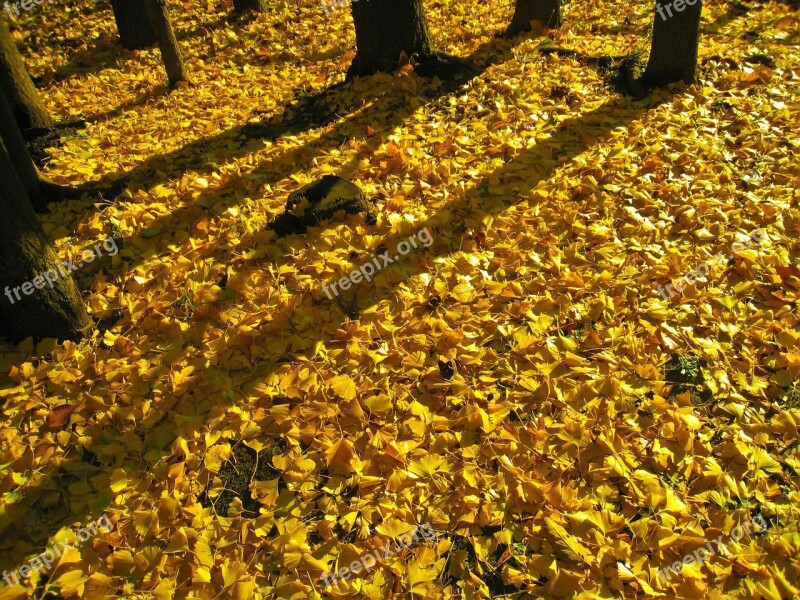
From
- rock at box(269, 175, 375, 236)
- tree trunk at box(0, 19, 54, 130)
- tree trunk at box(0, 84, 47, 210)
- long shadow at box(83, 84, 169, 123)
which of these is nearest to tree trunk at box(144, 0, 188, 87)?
long shadow at box(83, 84, 169, 123)

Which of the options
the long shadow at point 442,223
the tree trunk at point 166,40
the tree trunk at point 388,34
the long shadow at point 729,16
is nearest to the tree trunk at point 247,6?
the tree trunk at point 166,40

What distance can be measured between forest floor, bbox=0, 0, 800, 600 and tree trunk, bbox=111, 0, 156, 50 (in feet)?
7.68

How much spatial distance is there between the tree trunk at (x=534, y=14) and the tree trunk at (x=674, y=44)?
1499mm

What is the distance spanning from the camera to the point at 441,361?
9.04 feet

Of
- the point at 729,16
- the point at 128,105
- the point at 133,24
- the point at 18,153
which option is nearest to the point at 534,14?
the point at 729,16

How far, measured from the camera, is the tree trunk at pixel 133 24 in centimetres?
627

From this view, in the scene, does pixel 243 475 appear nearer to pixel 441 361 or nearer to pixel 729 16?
pixel 441 361

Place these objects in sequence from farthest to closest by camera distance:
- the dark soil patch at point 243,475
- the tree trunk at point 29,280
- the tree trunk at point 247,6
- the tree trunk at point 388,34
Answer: the tree trunk at point 247,6 < the tree trunk at point 388,34 < the tree trunk at point 29,280 < the dark soil patch at point 243,475

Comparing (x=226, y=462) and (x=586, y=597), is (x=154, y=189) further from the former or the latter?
(x=586, y=597)

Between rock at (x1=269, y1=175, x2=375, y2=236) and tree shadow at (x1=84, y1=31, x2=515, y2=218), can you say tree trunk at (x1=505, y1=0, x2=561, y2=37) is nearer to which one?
tree shadow at (x1=84, y1=31, x2=515, y2=218)

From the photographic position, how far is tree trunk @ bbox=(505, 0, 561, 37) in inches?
219

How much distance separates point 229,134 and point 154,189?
100 cm

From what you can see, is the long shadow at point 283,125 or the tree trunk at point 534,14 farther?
the tree trunk at point 534,14

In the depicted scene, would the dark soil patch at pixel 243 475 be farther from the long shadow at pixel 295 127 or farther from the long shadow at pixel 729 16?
the long shadow at pixel 729 16
